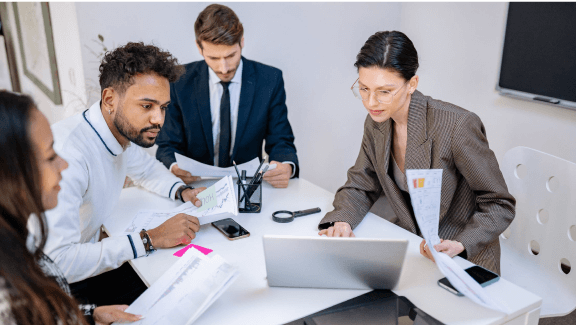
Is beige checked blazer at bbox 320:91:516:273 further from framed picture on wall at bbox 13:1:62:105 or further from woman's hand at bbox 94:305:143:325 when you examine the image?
framed picture on wall at bbox 13:1:62:105

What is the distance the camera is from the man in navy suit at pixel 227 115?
214cm

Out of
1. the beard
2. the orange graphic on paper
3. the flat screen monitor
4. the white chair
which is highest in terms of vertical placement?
the flat screen monitor

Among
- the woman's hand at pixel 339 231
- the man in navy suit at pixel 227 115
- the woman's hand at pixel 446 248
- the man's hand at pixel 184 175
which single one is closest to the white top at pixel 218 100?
the man in navy suit at pixel 227 115

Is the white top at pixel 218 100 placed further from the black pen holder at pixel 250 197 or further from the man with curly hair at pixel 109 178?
the black pen holder at pixel 250 197

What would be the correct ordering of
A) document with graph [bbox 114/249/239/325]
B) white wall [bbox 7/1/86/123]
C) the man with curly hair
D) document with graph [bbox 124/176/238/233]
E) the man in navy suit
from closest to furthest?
document with graph [bbox 114/249/239/325] < the man with curly hair < document with graph [bbox 124/176/238/233] < the man in navy suit < white wall [bbox 7/1/86/123]

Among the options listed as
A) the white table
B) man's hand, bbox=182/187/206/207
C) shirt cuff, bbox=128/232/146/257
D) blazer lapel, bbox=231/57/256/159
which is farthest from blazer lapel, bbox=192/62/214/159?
shirt cuff, bbox=128/232/146/257

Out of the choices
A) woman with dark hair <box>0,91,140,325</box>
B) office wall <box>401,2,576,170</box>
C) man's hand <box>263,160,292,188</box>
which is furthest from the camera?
office wall <box>401,2,576,170</box>

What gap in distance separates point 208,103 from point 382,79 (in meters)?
1.02

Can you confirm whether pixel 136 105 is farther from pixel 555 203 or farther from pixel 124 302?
pixel 555 203

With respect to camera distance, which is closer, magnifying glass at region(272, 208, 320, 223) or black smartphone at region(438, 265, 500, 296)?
black smartphone at region(438, 265, 500, 296)

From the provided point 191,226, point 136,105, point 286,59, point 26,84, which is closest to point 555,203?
point 191,226

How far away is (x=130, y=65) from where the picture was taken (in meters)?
1.42

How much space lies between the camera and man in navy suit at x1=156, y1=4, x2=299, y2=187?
214 cm

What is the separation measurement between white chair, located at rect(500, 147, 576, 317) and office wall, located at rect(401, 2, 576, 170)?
88 centimetres
